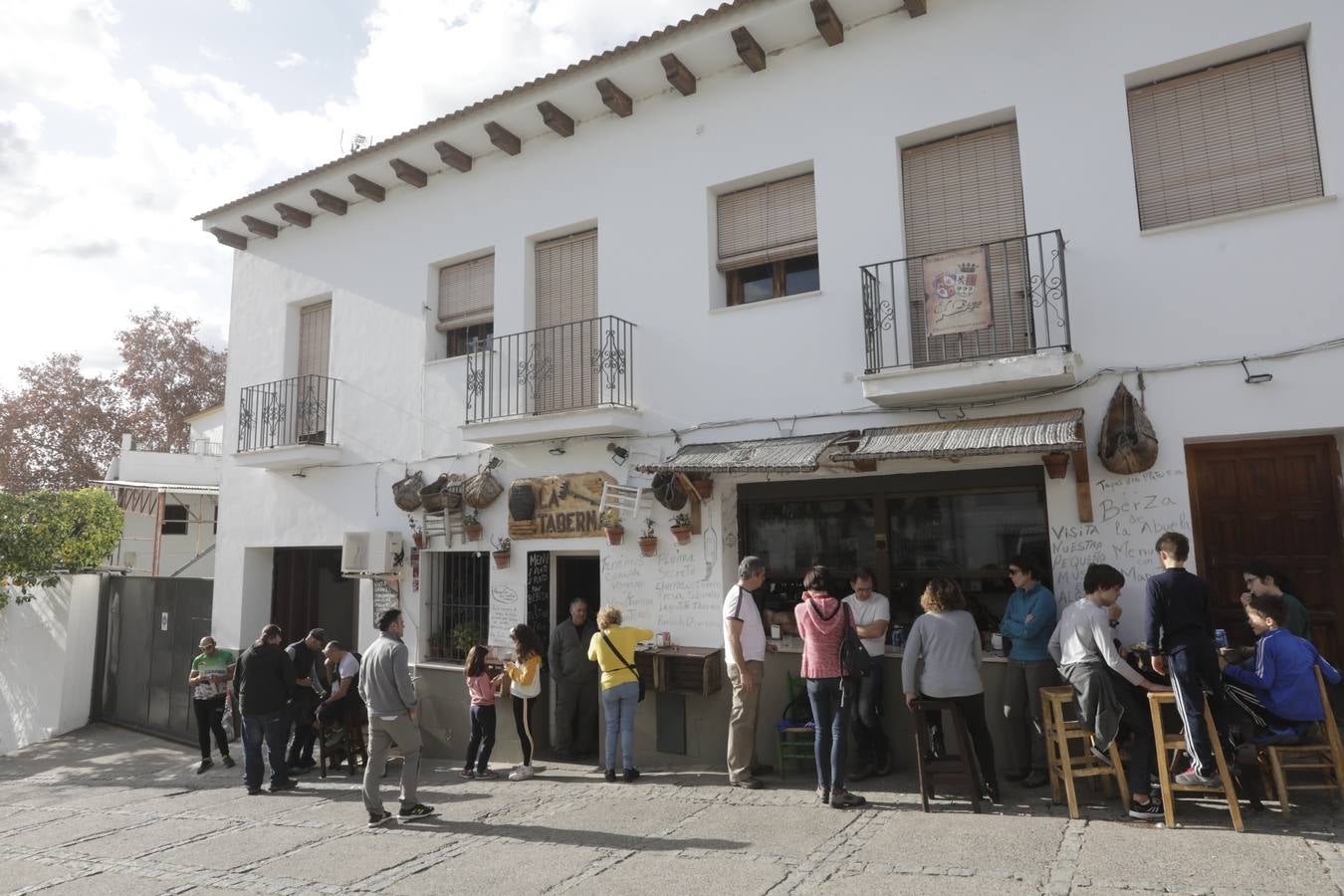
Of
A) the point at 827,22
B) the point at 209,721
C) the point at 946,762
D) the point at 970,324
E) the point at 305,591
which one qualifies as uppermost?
the point at 827,22

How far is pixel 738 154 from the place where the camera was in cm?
826

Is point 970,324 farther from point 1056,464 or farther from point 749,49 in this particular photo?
point 749,49

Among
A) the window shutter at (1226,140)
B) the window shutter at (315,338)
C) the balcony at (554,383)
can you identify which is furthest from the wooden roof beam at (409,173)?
the window shutter at (1226,140)

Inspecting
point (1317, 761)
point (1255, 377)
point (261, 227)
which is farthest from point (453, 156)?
point (1317, 761)

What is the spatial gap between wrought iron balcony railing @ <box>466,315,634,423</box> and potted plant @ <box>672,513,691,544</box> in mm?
1669

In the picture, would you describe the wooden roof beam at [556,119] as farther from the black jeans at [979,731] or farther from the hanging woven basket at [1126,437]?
the black jeans at [979,731]

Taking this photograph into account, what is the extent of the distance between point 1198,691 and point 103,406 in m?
29.4

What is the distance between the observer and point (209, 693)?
9.38 m

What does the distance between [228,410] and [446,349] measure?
4203 mm

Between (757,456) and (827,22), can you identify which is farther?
(827,22)

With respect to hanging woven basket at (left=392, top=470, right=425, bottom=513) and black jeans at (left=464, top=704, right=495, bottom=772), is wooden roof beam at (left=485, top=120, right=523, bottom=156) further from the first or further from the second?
black jeans at (left=464, top=704, right=495, bottom=772)

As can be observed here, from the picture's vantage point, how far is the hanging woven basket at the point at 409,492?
9750 mm

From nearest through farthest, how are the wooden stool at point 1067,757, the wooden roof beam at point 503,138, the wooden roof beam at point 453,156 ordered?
the wooden stool at point 1067,757, the wooden roof beam at point 503,138, the wooden roof beam at point 453,156

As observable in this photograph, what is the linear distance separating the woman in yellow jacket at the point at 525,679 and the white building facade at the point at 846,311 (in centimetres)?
100
